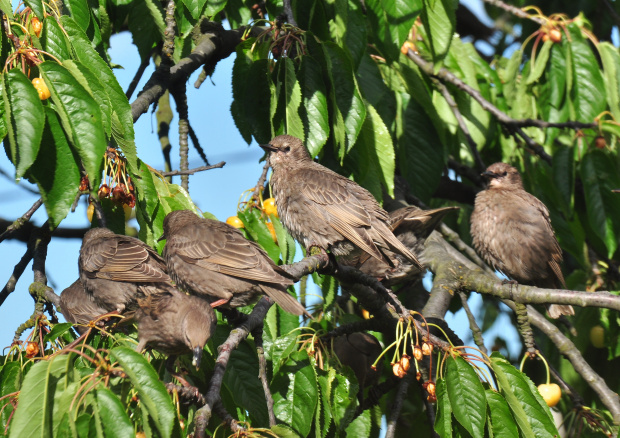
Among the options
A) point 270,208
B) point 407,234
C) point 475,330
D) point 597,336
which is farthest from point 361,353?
point 597,336

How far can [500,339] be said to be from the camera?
27.2 ft

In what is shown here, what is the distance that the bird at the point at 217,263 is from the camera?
14.2 feet

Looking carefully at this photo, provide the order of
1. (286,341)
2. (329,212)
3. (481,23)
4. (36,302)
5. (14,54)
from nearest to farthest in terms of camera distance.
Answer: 1. (14,54)
2. (286,341)
3. (36,302)
4. (329,212)
5. (481,23)

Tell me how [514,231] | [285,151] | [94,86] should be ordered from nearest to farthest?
[94,86]
[285,151]
[514,231]

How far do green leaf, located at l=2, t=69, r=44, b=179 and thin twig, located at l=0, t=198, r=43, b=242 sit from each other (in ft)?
6.07

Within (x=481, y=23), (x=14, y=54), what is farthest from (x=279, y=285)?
(x=481, y=23)

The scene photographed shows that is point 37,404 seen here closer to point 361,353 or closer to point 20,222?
point 20,222

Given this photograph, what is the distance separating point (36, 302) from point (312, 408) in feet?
6.17

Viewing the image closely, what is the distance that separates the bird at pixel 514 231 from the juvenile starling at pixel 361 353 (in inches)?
61.0

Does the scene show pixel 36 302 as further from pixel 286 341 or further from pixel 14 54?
pixel 14 54

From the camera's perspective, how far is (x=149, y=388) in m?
2.46

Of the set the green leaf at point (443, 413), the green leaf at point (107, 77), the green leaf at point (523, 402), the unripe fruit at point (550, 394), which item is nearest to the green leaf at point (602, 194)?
the unripe fruit at point (550, 394)

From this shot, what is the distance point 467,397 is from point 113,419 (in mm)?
1578

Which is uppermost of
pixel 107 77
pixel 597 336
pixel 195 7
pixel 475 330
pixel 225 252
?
pixel 195 7
